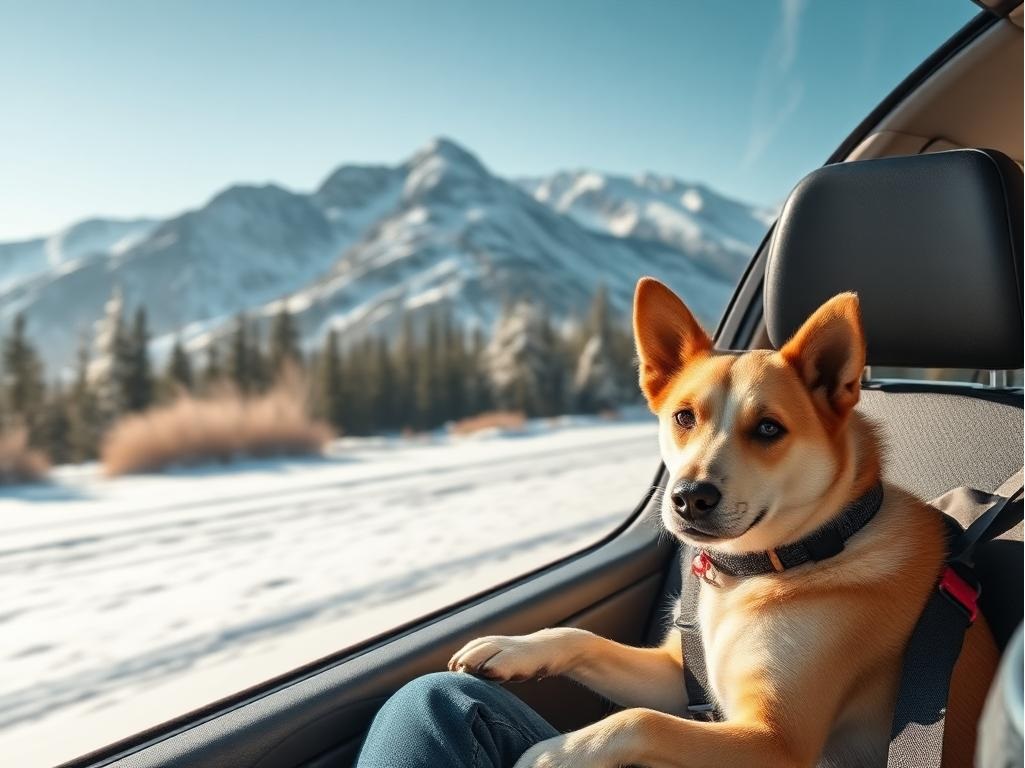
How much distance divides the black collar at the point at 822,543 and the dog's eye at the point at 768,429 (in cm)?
18

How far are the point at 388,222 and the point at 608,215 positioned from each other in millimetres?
34640

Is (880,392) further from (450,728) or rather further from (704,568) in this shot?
(450,728)

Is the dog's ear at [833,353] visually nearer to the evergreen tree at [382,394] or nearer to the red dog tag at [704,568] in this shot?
the red dog tag at [704,568]

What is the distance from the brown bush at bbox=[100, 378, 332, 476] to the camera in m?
7.81

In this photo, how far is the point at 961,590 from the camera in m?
1.29

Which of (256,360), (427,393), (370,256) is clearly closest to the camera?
(256,360)

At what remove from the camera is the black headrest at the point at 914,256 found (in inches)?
58.0

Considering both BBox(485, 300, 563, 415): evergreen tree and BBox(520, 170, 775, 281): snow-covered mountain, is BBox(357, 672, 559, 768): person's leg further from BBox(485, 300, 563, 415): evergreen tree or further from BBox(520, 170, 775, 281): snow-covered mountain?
BBox(520, 170, 775, 281): snow-covered mountain

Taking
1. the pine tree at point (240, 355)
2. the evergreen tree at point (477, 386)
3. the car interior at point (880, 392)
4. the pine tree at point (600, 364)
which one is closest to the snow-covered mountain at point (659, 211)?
the pine tree at point (600, 364)

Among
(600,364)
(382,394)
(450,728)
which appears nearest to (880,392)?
(450,728)

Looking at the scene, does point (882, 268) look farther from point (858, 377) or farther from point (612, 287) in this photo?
point (612, 287)

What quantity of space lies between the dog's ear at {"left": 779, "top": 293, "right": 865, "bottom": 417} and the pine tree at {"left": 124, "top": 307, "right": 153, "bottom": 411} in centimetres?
1660

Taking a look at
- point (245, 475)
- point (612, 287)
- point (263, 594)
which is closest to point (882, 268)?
point (263, 594)

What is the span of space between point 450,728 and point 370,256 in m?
81.2
